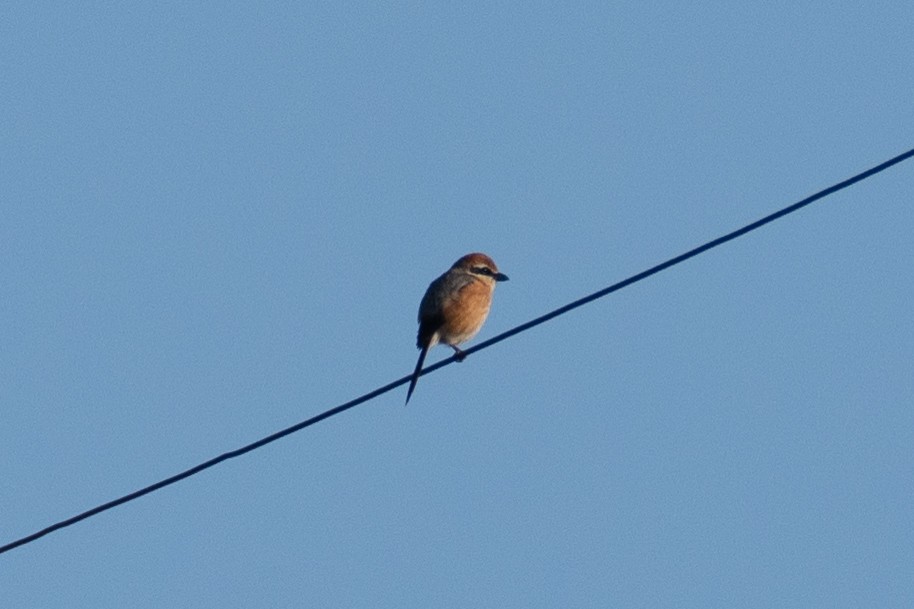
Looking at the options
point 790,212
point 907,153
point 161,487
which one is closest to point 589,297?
point 790,212

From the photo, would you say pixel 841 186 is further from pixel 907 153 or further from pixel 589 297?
pixel 589 297

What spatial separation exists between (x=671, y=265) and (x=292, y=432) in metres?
1.99

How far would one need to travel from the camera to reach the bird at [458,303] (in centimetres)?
1410

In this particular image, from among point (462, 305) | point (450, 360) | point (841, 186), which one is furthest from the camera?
point (462, 305)

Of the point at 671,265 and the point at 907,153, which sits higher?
the point at 907,153

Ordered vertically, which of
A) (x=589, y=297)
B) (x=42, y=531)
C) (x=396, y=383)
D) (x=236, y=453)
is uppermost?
(x=589, y=297)

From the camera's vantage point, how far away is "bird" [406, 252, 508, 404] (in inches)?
555

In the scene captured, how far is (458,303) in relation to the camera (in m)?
14.3

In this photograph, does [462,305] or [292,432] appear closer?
[292,432]

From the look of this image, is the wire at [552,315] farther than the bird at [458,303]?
No

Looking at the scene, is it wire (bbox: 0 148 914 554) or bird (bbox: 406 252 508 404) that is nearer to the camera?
wire (bbox: 0 148 914 554)

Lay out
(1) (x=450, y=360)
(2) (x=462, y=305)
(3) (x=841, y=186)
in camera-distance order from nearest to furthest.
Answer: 1. (3) (x=841, y=186)
2. (1) (x=450, y=360)
3. (2) (x=462, y=305)

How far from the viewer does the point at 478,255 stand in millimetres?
14883

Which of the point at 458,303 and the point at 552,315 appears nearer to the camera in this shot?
the point at 552,315
